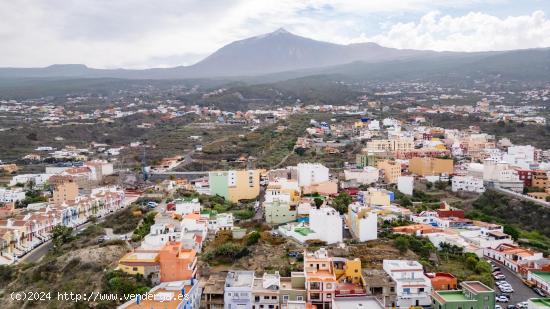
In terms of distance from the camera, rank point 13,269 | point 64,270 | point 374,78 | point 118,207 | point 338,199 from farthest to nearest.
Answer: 1. point 374,78
2. point 118,207
3. point 338,199
4. point 13,269
5. point 64,270

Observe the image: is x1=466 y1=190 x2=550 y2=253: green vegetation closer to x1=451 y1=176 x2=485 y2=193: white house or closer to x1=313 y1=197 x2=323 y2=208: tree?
x1=451 y1=176 x2=485 y2=193: white house

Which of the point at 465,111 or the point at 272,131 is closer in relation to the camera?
the point at 272,131

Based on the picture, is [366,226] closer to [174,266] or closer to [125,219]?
[174,266]

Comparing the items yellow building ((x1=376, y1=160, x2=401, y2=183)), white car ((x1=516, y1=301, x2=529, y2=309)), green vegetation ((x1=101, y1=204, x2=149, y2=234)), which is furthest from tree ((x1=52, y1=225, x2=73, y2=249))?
yellow building ((x1=376, y1=160, x2=401, y2=183))

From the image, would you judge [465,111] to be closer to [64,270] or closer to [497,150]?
[497,150]

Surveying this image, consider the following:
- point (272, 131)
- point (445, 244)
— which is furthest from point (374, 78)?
point (445, 244)

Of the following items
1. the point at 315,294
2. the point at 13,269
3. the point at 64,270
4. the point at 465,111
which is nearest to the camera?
the point at 315,294
